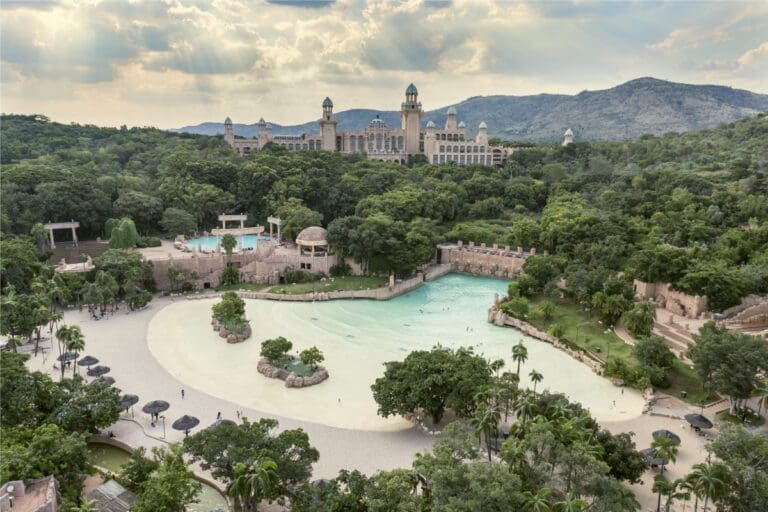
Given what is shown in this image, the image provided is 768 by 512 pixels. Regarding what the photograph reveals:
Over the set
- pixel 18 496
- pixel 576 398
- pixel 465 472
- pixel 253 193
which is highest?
pixel 253 193

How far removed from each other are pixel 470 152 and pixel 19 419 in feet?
296

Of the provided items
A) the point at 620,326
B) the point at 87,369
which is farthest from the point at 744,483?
the point at 87,369

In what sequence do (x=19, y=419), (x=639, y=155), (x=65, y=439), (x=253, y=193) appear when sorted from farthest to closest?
1. (x=639, y=155)
2. (x=253, y=193)
3. (x=19, y=419)
4. (x=65, y=439)

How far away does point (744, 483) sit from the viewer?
53.4ft

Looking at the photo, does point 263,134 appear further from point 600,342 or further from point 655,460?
point 655,460

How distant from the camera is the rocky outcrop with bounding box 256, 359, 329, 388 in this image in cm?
2795

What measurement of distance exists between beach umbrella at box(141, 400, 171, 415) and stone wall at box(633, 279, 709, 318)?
3384 centimetres

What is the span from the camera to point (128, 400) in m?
24.2

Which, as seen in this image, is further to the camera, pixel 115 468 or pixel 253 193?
pixel 253 193

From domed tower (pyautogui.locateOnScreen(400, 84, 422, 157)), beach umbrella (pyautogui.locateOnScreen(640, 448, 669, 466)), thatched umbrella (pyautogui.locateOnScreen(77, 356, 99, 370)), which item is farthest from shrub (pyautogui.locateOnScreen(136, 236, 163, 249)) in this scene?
domed tower (pyautogui.locateOnScreen(400, 84, 422, 157))

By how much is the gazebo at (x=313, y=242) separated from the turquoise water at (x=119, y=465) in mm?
27862

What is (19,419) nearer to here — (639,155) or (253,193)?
(253,193)

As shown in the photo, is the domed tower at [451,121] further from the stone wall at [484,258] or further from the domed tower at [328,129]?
the stone wall at [484,258]

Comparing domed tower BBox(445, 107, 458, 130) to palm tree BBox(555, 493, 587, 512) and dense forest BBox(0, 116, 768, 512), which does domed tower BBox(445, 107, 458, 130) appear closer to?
dense forest BBox(0, 116, 768, 512)
